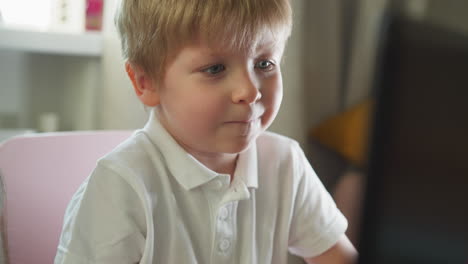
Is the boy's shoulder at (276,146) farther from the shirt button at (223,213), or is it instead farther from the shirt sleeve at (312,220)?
the shirt button at (223,213)

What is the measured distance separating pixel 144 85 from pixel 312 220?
29 cm

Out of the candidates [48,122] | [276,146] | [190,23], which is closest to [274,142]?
[276,146]

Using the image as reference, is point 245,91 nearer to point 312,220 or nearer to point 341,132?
point 312,220

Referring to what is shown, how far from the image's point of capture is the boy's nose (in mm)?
583

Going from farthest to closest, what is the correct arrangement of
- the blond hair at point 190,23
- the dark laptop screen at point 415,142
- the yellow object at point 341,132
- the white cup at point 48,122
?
the white cup at point 48,122
the yellow object at point 341,132
the blond hair at point 190,23
the dark laptop screen at point 415,142

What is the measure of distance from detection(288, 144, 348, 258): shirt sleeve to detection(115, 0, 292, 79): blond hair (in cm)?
23

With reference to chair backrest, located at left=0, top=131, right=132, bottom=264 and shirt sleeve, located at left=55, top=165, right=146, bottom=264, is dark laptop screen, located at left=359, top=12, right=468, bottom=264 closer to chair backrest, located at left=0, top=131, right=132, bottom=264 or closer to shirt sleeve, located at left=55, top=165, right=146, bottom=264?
shirt sleeve, located at left=55, top=165, right=146, bottom=264

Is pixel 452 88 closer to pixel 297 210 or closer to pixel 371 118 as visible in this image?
pixel 371 118

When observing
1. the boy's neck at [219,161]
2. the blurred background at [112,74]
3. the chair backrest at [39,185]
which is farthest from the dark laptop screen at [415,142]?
the blurred background at [112,74]

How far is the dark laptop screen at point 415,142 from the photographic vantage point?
8.7 inches

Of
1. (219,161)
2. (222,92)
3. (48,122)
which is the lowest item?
(48,122)

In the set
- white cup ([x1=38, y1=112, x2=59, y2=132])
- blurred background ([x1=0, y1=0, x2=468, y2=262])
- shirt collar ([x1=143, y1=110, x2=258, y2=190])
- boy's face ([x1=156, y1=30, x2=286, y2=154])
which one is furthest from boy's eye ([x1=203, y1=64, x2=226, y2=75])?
white cup ([x1=38, y1=112, x2=59, y2=132])

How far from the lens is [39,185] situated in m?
0.70

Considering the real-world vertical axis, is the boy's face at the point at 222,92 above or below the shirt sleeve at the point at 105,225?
above
